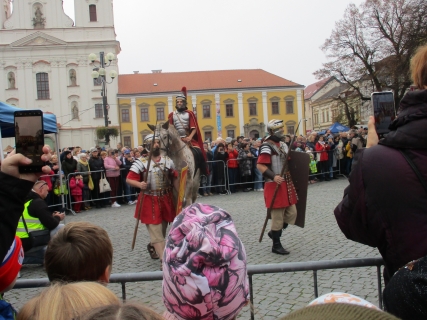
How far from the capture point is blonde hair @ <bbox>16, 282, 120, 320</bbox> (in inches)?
48.8

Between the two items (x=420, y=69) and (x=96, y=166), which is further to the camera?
(x=96, y=166)

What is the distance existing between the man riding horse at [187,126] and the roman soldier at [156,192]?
56.2 inches

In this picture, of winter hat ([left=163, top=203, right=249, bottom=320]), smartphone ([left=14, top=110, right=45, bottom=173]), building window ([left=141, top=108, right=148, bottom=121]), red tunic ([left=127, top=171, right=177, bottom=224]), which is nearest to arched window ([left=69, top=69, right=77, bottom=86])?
building window ([left=141, top=108, right=148, bottom=121])

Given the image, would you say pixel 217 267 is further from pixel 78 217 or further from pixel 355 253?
pixel 78 217

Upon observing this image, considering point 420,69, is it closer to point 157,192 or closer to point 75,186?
point 157,192

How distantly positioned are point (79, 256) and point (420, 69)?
5.99 ft

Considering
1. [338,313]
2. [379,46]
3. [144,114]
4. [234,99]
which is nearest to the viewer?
[338,313]

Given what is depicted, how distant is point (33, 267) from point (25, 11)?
53.3 metres

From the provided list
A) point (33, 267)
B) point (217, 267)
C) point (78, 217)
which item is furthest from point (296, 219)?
point (78, 217)

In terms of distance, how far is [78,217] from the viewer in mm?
11719

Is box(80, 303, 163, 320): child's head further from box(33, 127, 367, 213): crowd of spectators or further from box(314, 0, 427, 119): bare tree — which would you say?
box(314, 0, 427, 119): bare tree

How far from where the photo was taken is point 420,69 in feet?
6.51

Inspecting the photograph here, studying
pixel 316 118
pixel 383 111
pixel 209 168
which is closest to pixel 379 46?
pixel 209 168

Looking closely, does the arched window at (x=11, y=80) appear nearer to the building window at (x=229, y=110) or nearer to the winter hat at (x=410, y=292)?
the building window at (x=229, y=110)
